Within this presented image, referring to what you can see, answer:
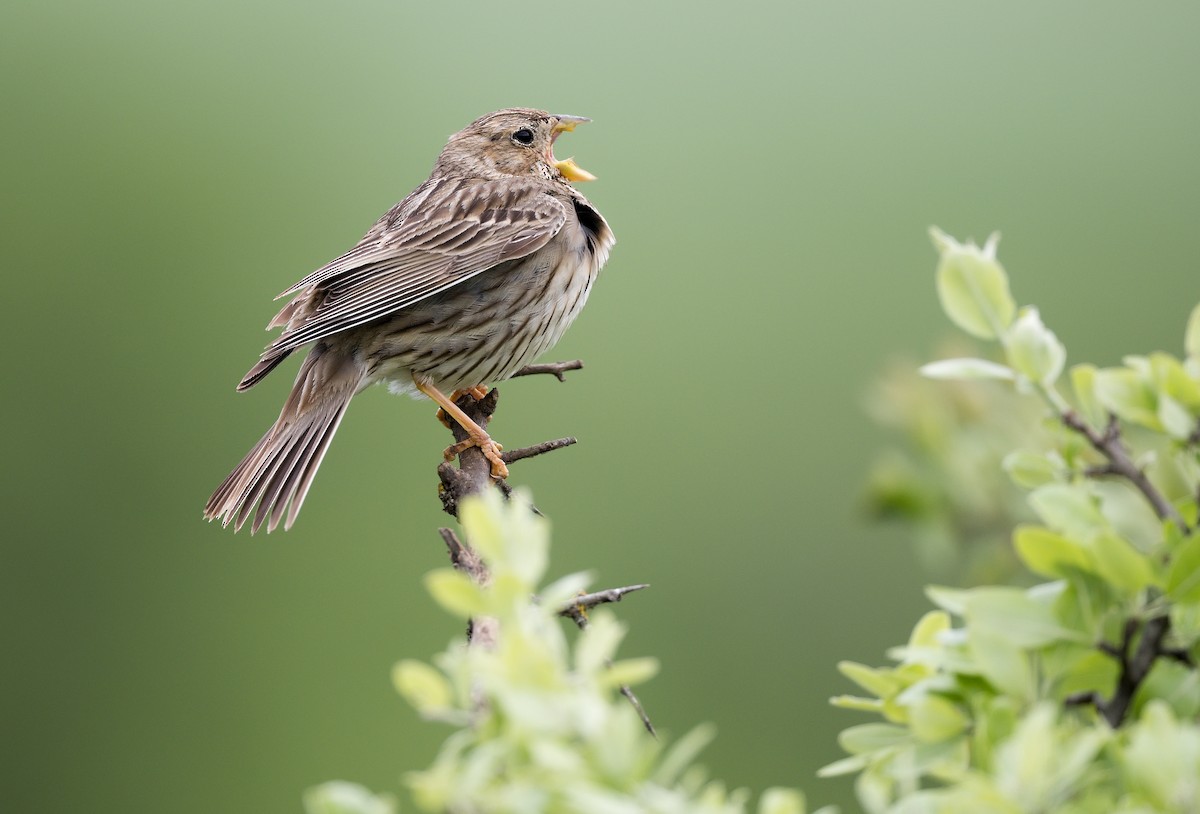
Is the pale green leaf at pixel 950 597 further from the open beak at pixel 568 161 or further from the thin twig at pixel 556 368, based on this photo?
the open beak at pixel 568 161

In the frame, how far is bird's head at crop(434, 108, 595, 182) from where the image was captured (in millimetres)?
5738

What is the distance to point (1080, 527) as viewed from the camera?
1.36 meters

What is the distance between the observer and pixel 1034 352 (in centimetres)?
146

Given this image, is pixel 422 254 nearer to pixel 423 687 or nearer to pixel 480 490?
pixel 480 490

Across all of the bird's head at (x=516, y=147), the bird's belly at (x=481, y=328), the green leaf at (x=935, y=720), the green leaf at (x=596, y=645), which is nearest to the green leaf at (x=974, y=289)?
the green leaf at (x=935, y=720)

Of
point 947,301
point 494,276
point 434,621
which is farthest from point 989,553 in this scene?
point 434,621

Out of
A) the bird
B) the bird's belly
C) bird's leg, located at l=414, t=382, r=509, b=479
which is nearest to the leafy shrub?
bird's leg, located at l=414, t=382, r=509, b=479

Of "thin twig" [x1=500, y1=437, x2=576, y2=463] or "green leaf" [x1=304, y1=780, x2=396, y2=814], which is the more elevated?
"thin twig" [x1=500, y1=437, x2=576, y2=463]

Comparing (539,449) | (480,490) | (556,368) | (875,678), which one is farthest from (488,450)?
(875,678)

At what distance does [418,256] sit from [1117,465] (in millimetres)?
3786

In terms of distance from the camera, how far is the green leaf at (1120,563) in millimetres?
1280

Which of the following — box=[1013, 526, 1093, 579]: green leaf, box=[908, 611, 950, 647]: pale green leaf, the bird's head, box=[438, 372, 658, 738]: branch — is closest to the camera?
box=[1013, 526, 1093, 579]: green leaf

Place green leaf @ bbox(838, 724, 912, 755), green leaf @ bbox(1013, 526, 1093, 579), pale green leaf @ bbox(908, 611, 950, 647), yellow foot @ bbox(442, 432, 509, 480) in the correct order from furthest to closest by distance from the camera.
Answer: yellow foot @ bbox(442, 432, 509, 480) < pale green leaf @ bbox(908, 611, 950, 647) < green leaf @ bbox(838, 724, 912, 755) < green leaf @ bbox(1013, 526, 1093, 579)

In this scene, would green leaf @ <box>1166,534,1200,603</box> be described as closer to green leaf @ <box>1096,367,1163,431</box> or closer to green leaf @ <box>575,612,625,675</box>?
green leaf @ <box>1096,367,1163,431</box>
